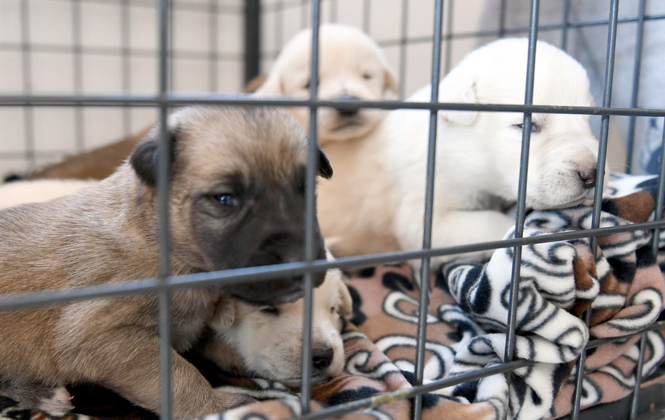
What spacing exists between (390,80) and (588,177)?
49.5 inches

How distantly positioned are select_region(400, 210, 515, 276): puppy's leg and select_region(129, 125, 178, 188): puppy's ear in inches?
34.4

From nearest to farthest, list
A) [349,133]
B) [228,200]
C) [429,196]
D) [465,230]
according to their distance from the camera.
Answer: [429,196] → [228,200] → [465,230] → [349,133]

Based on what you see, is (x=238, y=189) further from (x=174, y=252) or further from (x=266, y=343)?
(x=266, y=343)

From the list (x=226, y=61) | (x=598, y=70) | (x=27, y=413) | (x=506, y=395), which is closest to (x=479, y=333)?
(x=506, y=395)

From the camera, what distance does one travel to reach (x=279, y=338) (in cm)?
130

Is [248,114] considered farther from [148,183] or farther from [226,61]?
[226,61]

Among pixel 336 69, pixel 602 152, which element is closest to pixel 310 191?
pixel 602 152

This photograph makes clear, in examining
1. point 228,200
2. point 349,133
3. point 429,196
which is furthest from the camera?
point 349,133

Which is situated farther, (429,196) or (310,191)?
(429,196)

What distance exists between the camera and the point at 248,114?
1.14 metres

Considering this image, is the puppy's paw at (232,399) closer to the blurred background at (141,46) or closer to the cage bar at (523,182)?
the cage bar at (523,182)

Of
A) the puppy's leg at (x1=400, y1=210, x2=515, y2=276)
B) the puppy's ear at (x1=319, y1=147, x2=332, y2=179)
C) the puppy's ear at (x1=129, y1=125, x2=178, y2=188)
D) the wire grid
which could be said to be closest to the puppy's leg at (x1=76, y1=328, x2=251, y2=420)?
the wire grid

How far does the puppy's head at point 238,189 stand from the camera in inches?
41.0

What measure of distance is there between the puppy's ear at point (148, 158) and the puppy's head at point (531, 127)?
0.84 m
